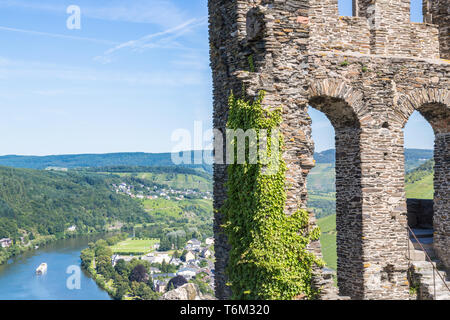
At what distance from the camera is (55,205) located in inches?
3285

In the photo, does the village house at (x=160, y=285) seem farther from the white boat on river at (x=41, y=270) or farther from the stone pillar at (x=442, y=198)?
the stone pillar at (x=442, y=198)

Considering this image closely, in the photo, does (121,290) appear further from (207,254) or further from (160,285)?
(207,254)

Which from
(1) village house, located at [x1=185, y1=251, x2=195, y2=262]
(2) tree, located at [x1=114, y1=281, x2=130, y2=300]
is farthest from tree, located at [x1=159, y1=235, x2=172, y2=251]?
(2) tree, located at [x1=114, y1=281, x2=130, y2=300]

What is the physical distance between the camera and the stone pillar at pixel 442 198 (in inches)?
538

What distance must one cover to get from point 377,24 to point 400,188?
4456 millimetres

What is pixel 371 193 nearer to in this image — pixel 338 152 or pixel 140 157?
pixel 338 152

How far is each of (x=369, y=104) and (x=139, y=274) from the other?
37654 millimetres

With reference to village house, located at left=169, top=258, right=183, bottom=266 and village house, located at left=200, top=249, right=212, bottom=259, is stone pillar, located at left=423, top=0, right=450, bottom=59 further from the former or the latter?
village house, located at left=169, top=258, right=183, bottom=266

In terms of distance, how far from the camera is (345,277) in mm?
12547

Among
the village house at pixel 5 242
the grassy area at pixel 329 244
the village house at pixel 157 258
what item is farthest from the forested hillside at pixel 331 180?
the village house at pixel 5 242

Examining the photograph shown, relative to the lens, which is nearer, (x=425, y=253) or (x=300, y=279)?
(x=300, y=279)

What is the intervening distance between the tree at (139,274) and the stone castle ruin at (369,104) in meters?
35.1

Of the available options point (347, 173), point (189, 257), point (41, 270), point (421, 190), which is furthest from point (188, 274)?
point (41, 270)

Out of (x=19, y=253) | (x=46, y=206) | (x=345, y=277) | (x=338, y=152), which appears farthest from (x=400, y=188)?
(x=46, y=206)
